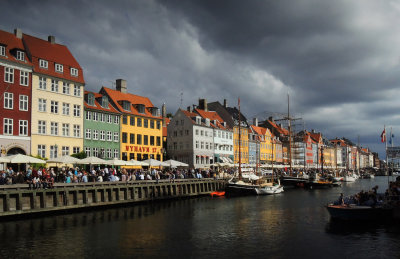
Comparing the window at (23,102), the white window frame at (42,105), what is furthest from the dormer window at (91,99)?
the window at (23,102)

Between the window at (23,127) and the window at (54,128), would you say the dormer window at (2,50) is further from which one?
the window at (54,128)

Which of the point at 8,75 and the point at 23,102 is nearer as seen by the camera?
the point at 8,75

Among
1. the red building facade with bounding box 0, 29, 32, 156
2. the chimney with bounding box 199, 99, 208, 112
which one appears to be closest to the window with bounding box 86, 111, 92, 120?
the red building facade with bounding box 0, 29, 32, 156

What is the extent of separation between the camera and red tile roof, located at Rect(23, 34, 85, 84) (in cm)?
5331

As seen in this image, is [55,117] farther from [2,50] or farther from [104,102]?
[2,50]

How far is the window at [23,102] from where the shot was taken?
50084 mm

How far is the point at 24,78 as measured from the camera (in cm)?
5072

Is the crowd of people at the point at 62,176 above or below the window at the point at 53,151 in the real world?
below

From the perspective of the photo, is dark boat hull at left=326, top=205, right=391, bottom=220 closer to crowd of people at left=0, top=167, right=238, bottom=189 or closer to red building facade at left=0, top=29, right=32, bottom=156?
crowd of people at left=0, top=167, right=238, bottom=189

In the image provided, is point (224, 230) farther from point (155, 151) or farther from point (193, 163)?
point (193, 163)

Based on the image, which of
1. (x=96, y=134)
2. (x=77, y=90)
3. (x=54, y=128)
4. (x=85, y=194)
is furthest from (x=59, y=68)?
(x=85, y=194)

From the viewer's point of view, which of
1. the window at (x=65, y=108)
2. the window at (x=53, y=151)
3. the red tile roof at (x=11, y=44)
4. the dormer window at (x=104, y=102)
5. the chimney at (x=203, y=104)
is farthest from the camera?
the chimney at (x=203, y=104)

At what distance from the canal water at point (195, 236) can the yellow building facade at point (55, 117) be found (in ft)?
65.6

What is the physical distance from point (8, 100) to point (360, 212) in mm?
41291
